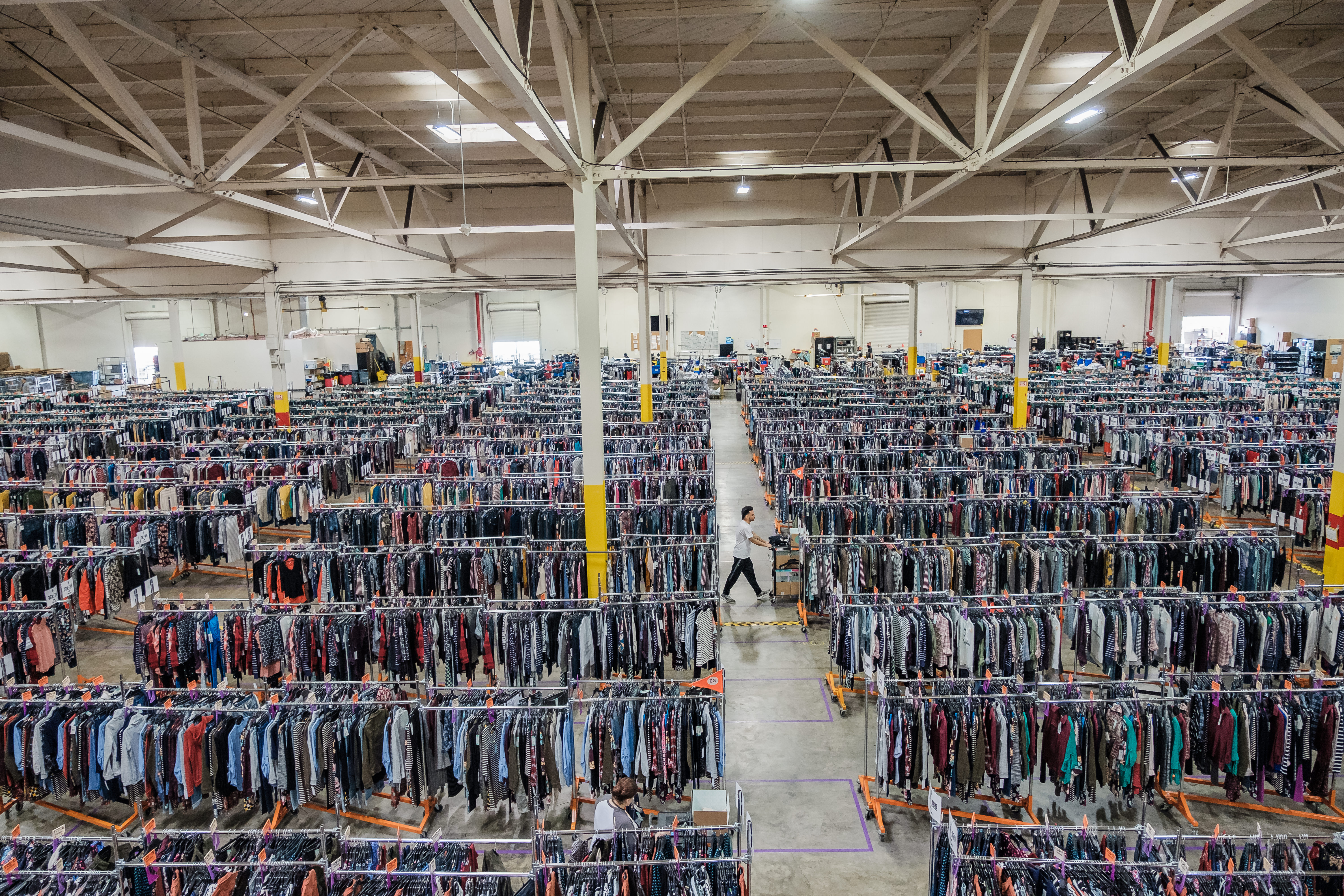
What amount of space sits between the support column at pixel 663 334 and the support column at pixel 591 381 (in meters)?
17.7

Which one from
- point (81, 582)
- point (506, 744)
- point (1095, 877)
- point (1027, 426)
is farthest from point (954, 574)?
point (1027, 426)

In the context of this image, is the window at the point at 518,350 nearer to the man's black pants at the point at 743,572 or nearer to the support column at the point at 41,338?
the support column at the point at 41,338

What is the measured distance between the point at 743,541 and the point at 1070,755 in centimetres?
513

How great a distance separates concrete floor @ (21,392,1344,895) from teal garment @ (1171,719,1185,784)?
1.53 ft

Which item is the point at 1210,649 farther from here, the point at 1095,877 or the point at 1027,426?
the point at 1027,426

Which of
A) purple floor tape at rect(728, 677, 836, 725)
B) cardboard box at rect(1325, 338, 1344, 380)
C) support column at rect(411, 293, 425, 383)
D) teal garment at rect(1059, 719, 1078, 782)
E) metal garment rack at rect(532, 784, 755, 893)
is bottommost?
purple floor tape at rect(728, 677, 836, 725)

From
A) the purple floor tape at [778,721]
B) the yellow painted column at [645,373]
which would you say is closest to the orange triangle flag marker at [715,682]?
the purple floor tape at [778,721]

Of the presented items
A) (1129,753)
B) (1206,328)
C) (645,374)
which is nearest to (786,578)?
(1129,753)

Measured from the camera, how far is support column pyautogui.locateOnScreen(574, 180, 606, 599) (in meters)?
9.94

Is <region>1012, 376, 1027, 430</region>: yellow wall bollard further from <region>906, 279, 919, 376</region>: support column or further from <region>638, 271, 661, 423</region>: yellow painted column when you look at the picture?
<region>638, 271, 661, 423</region>: yellow painted column

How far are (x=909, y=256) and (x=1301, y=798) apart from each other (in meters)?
20.0

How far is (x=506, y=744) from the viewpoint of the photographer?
6074 millimetres

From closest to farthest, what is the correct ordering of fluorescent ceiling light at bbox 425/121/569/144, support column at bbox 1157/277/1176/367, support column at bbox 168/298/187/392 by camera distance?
fluorescent ceiling light at bbox 425/121/569/144 < support column at bbox 168/298/187/392 < support column at bbox 1157/277/1176/367

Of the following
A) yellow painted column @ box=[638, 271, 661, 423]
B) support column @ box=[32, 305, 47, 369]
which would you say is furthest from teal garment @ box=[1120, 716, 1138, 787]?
support column @ box=[32, 305, 47, 369]
